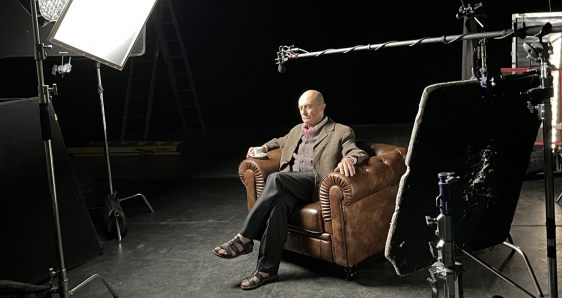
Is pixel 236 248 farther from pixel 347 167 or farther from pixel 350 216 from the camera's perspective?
pixel 347 167

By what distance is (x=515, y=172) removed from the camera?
2.10m

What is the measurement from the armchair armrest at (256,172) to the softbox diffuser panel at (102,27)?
1.18 meters

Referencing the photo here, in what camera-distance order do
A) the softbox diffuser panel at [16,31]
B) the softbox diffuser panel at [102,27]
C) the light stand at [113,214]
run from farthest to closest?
the light stand at [113,214] < the softbox diffuser panel at [16,31] < the softbox diffuser panel at [102,27]

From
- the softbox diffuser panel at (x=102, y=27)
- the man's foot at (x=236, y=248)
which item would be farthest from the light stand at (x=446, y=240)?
the man's foot at (x=236, y=248)

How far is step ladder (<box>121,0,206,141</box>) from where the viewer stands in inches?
320

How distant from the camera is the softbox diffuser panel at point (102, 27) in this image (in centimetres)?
236

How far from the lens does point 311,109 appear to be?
365 centimetres

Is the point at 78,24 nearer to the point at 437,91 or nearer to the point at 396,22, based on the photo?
the point at 437,91

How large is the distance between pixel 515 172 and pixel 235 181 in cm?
396

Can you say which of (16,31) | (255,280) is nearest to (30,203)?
(16,31)

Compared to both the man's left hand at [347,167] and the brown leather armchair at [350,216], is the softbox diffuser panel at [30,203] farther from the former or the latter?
the man's left hand at [347,167]

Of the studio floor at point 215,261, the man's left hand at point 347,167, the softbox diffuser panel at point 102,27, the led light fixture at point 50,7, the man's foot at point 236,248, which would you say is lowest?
the studio floor at point 215,261

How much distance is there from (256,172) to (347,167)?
2.54ft

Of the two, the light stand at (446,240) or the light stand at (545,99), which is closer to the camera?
the light stand at (446,240)
